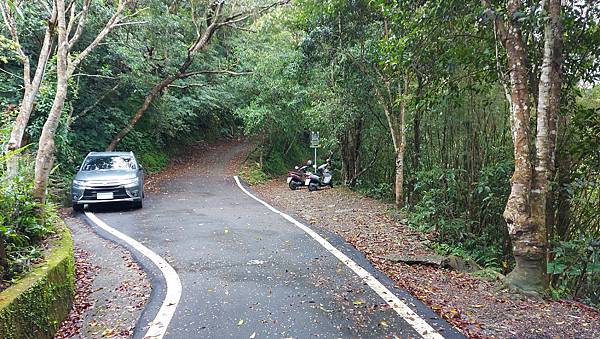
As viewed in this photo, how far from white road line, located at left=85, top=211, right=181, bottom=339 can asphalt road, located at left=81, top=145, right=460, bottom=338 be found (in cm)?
7

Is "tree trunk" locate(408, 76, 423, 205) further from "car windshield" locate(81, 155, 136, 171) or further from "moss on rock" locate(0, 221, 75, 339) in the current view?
"moss on rock" locate(0, 221, 75, 339)

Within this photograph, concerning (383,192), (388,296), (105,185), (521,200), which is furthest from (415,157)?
(105,185)

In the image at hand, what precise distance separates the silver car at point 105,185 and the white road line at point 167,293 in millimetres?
2539

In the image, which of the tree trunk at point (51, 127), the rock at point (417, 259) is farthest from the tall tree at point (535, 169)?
the tree trunk at point (51, 127)

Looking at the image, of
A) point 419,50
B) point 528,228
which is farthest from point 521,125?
point 419,50

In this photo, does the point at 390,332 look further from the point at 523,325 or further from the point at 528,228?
the point at 528,228

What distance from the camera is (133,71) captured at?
16125mm

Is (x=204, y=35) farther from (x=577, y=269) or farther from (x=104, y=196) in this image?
(x=577, y=269)

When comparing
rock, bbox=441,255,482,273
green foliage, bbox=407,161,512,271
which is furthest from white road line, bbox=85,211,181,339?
green foliage, bbox=407,161,512,271

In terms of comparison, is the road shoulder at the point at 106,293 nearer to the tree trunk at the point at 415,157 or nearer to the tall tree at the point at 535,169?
the tall tree at the point at 535,169

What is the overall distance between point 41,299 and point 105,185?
700cm

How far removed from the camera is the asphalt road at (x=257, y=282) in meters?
3.98

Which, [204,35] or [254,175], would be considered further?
[254,175]

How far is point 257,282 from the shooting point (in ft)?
17.1
